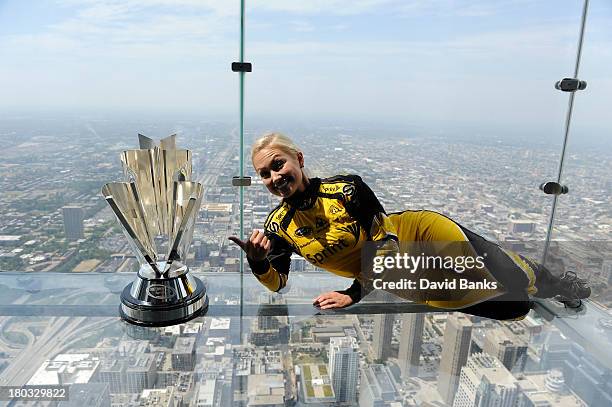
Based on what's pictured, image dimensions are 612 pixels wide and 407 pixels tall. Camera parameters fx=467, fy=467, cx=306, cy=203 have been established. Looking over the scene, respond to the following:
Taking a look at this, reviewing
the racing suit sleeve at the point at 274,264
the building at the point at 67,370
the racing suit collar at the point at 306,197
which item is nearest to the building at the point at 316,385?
the racing suit sleeve at the point at 274,264

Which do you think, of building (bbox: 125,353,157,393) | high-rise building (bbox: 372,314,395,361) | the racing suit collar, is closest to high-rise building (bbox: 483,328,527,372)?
high-rise building (bbox: 372,314,395,361)

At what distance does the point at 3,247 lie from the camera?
197cm

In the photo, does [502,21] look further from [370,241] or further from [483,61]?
[370,241]

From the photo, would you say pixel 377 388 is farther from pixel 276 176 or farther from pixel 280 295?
pixel 276 176

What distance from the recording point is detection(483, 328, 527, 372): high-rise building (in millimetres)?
1860

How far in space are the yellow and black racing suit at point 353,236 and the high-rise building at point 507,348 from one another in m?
0.13

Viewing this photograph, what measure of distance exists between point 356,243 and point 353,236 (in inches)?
1.2

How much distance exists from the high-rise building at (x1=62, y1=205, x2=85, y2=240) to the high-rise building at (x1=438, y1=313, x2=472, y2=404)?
5.08 feet

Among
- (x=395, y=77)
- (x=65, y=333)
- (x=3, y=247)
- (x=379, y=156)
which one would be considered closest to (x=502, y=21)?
(x=395, y=77)

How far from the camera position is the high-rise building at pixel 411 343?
182 cm

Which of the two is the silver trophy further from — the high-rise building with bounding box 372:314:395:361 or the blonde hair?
the high-rise building with bounding box 372:314:395:361

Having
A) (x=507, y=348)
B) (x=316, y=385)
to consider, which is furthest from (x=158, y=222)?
(x=507, y=348)

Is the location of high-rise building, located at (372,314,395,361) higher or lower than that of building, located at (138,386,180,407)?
higher

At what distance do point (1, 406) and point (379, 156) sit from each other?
1.62m
